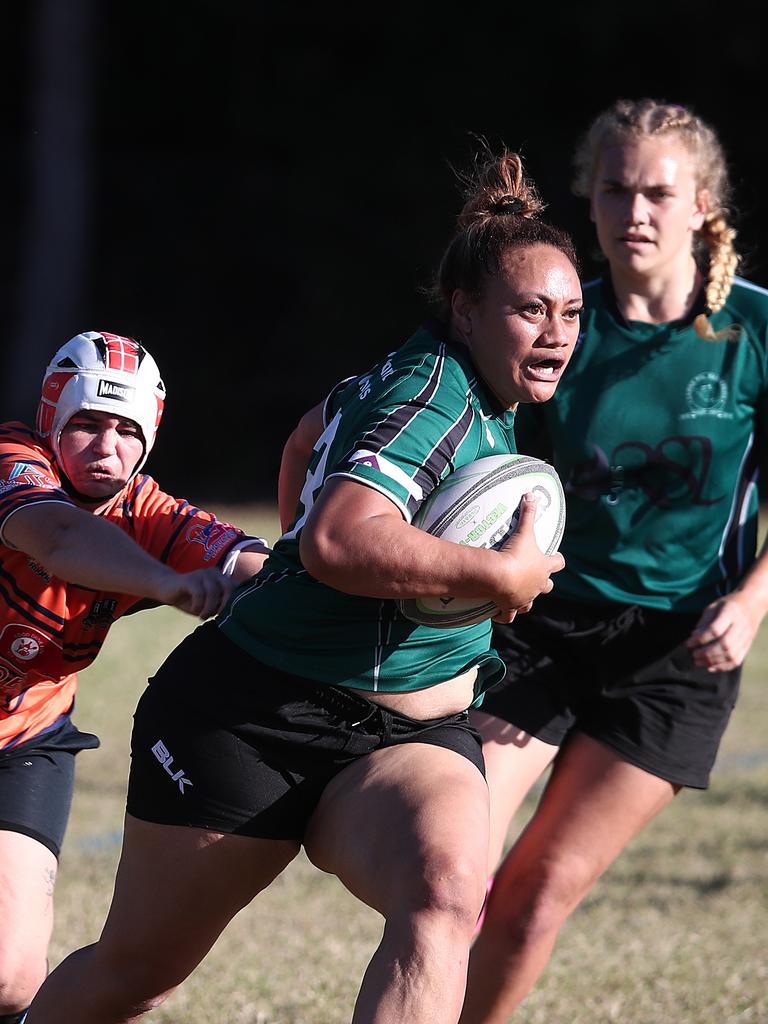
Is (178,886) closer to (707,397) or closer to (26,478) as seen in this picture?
(26,478)

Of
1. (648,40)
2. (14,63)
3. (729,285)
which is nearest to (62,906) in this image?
(729,285)

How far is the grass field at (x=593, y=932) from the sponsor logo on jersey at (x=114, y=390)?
2009 mm

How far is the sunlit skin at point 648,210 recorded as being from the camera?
416 centimetres

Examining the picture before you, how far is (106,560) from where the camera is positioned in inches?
117

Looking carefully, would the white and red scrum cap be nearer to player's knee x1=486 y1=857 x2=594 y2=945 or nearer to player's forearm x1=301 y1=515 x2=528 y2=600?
player's forearm x1=301 y1=515 x2=528 y2=600

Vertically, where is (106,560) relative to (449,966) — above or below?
above

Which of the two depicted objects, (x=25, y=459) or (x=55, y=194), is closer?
(x=25, y=459)

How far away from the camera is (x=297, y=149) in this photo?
24.5 metres

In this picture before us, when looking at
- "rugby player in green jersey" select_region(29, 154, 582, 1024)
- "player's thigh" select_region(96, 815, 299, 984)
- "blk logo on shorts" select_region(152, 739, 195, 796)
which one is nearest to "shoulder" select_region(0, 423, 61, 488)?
"rugby player in green jersey" select_region(29, 154, 582, 1024)

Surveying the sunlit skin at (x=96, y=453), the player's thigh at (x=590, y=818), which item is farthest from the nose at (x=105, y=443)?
the player's thigh at (x=590, y=818)

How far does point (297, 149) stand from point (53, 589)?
22.0 metres

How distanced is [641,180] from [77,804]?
4442mm

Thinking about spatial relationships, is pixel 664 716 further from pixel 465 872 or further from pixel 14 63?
pixel 14 63

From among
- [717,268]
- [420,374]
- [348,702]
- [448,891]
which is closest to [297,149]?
[717,268]
